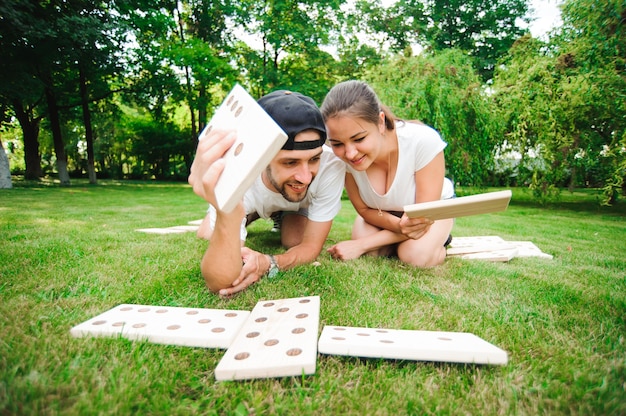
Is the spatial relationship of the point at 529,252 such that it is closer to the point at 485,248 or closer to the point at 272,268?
the point at 485,248

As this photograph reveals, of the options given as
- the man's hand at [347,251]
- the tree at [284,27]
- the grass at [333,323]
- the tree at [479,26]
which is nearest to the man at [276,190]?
the grass at [333,323]

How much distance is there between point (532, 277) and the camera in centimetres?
281

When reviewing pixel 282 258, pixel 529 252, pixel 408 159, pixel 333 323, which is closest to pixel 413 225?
pixel 408 159

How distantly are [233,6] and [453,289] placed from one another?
65.7ft

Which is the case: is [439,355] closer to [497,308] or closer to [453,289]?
[497,308]

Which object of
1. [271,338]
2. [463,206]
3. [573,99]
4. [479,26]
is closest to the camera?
[271,338]

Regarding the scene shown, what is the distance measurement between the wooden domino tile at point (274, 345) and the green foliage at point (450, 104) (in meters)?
9.02

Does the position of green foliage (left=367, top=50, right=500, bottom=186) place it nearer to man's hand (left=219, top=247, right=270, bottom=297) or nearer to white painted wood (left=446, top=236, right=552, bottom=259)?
white painted wood (left=446, top=236, right=552, bottom=259)

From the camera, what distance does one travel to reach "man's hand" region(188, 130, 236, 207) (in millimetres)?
1617

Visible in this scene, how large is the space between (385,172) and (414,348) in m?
1.95

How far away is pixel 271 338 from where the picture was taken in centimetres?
147

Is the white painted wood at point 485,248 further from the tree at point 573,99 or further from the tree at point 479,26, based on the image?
the tree at point 479,26

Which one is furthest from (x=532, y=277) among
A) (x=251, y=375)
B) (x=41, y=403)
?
(x=41, y=403)

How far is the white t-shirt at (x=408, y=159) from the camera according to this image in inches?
113
